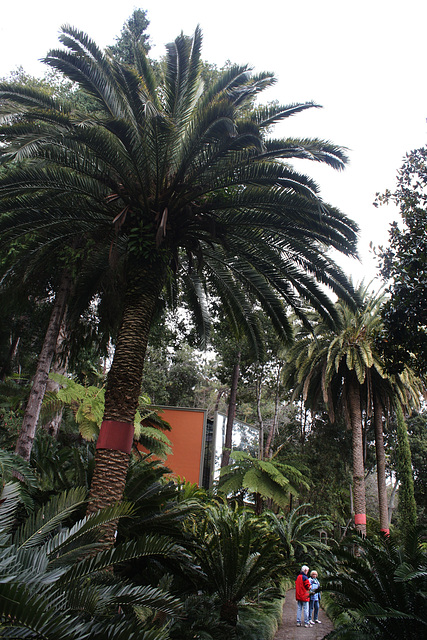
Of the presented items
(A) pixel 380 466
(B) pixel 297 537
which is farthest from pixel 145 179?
(A) pixel 380 466

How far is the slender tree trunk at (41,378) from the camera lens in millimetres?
7902

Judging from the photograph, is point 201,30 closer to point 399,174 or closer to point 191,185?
point 191,185

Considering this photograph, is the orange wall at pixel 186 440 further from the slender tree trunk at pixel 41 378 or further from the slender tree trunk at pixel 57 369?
the slender tree trunk at pixel 41 378

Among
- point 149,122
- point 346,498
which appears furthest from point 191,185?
point 346,498

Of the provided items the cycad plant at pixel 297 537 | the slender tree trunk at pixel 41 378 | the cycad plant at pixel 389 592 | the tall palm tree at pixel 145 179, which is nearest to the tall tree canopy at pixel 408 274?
the tall palm tree at pixel 145 179

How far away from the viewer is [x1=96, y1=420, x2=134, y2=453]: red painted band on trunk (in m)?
5.70

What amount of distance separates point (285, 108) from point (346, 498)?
24735 millimetres

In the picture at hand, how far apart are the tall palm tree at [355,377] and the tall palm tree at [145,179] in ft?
37.5

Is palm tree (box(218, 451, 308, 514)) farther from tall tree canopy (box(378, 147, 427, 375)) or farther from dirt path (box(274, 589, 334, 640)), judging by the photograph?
tall tree canopy (box(378, 147, 427, 375))

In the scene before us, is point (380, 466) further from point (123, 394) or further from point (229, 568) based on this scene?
point (123, 394)

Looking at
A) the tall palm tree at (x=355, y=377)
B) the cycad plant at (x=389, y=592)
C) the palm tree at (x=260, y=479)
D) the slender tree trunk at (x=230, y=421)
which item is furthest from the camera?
the slender tree trunk at (x=230, y=421)

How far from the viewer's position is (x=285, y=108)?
698 centimetres

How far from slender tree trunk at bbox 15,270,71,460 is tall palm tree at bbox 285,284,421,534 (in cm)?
1102

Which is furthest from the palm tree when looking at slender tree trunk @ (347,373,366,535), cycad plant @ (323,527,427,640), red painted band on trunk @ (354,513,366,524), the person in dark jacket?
cycad plant @ (323,527,427,640)
